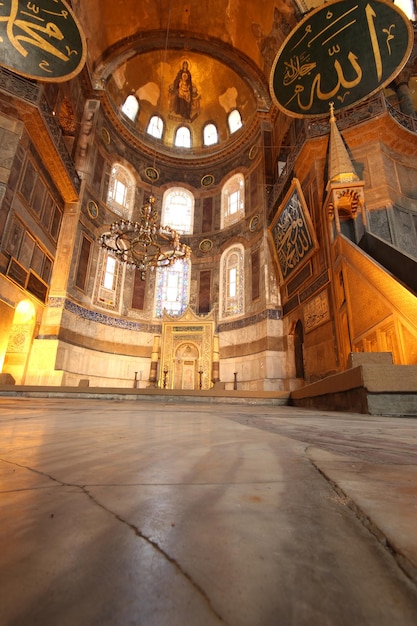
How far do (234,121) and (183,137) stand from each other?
9.08 ft

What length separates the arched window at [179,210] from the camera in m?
15.2

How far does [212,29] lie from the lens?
15086 mm

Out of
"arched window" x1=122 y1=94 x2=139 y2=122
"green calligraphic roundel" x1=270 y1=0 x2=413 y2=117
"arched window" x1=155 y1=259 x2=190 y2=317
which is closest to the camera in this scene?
"green calligraphic roundel" x1=270 y1=0 x2=413 y2=117

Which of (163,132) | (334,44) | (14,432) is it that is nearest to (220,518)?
(14,432)

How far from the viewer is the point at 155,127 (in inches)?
637

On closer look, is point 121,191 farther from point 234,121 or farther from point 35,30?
point 234,121

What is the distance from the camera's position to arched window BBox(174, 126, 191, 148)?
16641mm

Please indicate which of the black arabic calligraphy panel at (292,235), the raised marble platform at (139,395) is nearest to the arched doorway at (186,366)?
the black arabic calligraphy panel at (292,235)

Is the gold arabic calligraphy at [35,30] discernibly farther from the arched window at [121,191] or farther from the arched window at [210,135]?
the arched window at [210,135]

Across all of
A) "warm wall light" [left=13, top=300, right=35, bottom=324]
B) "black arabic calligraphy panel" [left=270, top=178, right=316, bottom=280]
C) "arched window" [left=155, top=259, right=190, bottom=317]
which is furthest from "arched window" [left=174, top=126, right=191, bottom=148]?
"warm wall light" [left=13, top=300, right=35, bottom=324]

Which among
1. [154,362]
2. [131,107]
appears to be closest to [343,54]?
[131,107]

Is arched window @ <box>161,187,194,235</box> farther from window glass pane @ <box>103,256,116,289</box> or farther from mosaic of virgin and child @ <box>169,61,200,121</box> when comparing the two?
mosaic of virgin and child @ <box>169,61,200,121</box>

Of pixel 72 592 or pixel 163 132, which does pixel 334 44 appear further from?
pixel 72 592

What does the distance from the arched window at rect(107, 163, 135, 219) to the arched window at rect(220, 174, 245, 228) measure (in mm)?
4192
